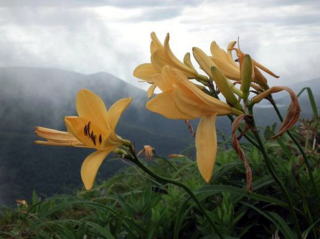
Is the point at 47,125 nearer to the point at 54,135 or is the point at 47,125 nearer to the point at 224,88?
the point at 54,135

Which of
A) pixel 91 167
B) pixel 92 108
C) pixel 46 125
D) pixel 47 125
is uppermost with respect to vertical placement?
pixel 92 108

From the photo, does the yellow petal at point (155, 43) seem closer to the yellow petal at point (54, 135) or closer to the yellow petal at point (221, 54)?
the yellow petal at point (221, 54)

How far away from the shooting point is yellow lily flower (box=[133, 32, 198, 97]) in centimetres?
180

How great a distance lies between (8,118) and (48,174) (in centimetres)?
6269

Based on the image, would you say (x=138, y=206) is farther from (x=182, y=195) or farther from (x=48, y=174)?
(x=48, y=174)

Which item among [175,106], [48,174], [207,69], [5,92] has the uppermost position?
[207,69]

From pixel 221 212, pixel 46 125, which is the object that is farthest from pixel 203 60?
pixel 46 125

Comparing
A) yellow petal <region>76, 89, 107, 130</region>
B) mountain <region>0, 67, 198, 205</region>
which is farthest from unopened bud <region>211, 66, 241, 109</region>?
mountain <region>0, 67, 198, 205</region>

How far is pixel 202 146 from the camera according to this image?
1.43 meters

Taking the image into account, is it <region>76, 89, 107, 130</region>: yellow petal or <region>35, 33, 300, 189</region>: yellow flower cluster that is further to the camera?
<region>76, 89, 107, 130</region>: yellow petal

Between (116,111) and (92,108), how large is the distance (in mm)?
91

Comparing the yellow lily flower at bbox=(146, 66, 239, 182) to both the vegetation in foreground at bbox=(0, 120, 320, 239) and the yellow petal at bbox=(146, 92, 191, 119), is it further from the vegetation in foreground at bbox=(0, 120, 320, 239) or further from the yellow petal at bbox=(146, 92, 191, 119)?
the vegetation in foreground at bbox=(0, 120, 320, 239)

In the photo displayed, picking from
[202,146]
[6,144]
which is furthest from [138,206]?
[6,144]

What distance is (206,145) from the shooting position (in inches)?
56.1
